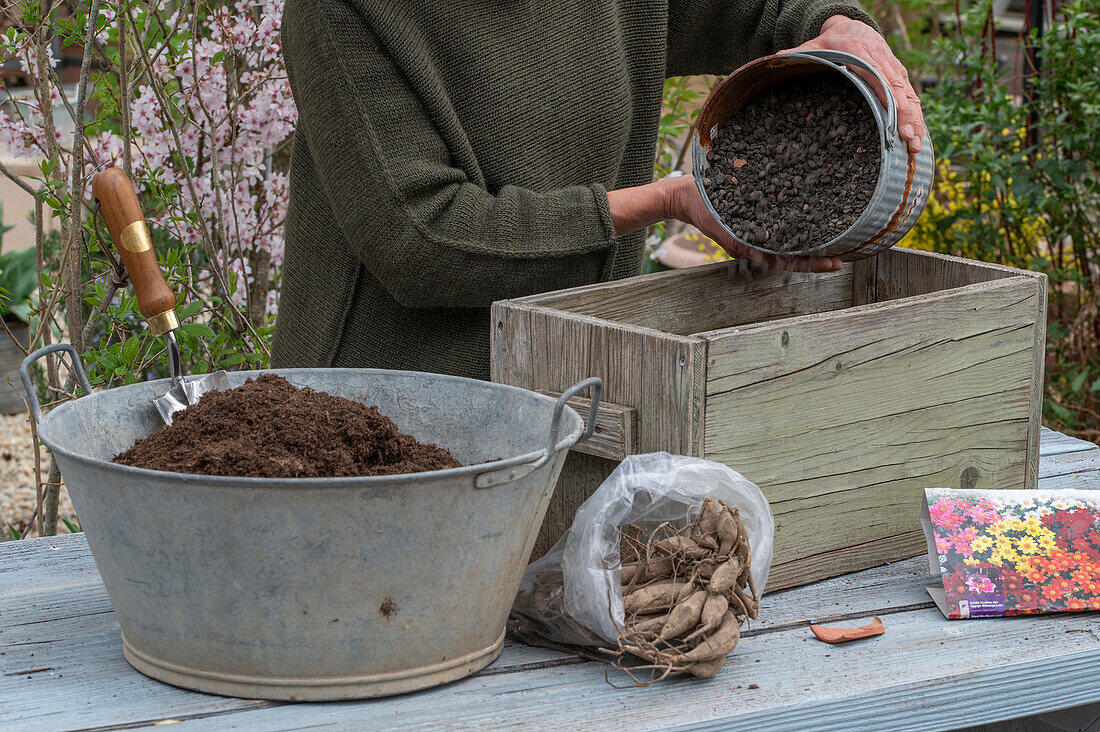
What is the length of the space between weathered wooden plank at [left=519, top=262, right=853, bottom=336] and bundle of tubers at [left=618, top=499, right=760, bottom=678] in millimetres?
421

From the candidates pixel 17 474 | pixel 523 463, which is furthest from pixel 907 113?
pixel 17 474

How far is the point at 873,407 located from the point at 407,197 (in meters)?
0.66

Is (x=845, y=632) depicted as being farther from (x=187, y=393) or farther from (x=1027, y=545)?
(x=187, y=393)

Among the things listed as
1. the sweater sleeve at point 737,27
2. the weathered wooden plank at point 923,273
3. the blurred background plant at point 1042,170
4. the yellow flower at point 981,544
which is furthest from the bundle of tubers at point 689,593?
the blurred background plant at point 1042,170

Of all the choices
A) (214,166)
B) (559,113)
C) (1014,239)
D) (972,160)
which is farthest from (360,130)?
(1014,239)

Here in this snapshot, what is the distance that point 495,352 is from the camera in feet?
4.91

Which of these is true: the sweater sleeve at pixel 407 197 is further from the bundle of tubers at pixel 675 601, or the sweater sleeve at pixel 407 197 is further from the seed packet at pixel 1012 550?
the seed packet at pixel 1012 550

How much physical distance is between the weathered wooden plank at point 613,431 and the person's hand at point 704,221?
42 cm

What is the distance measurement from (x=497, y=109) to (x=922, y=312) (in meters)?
0.67

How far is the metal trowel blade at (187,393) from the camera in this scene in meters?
1.32

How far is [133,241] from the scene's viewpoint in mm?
1323

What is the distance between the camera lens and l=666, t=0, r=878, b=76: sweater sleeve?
1.92m

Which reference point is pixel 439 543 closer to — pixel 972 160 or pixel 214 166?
pixel 214 166

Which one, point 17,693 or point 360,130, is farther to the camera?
point 360,130
